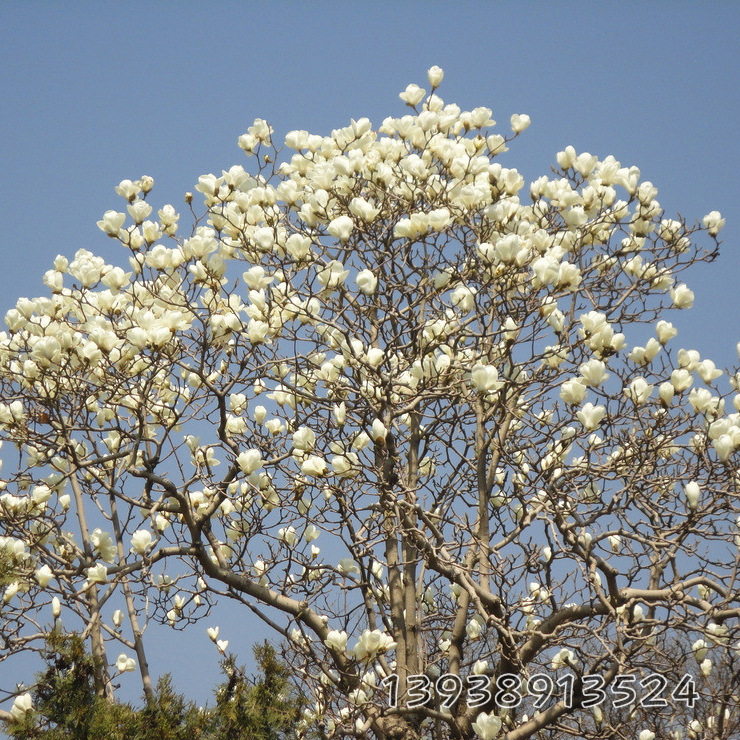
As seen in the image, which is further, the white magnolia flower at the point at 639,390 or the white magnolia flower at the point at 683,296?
the white magnolia flower at the point at 683,296

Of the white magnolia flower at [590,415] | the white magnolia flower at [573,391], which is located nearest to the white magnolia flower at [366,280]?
the white magnolia flower at [573,391]

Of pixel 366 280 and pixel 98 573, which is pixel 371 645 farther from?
pixel 366 280

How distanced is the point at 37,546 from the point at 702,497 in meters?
3.42

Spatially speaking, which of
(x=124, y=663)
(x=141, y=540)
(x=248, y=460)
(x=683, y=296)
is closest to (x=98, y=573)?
(x=141, y=540)

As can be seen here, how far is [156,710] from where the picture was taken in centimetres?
429

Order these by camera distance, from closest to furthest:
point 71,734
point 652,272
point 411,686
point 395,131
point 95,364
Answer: point 71,734 < point 95,364 < point 411,686 < point 652,272 < point 395,131

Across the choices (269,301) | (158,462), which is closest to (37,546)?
(158,462)

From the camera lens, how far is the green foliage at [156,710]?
4086 millimetres

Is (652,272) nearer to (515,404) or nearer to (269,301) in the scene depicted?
(515,404)

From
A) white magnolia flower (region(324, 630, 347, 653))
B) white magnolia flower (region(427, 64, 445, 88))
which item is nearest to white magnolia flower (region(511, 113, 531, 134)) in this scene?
white magnolia flower (region(427, 64, 445, 88))

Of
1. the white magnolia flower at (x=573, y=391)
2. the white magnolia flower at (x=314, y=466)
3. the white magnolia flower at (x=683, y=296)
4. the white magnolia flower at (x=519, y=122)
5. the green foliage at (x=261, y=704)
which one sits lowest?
the green foliage at (x=261, y=704)

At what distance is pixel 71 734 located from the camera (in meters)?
4.05

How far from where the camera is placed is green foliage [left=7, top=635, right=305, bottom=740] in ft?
13.4

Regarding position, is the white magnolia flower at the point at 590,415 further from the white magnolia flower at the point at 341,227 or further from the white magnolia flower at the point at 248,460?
the white magnolia flower at the point at 248,460
